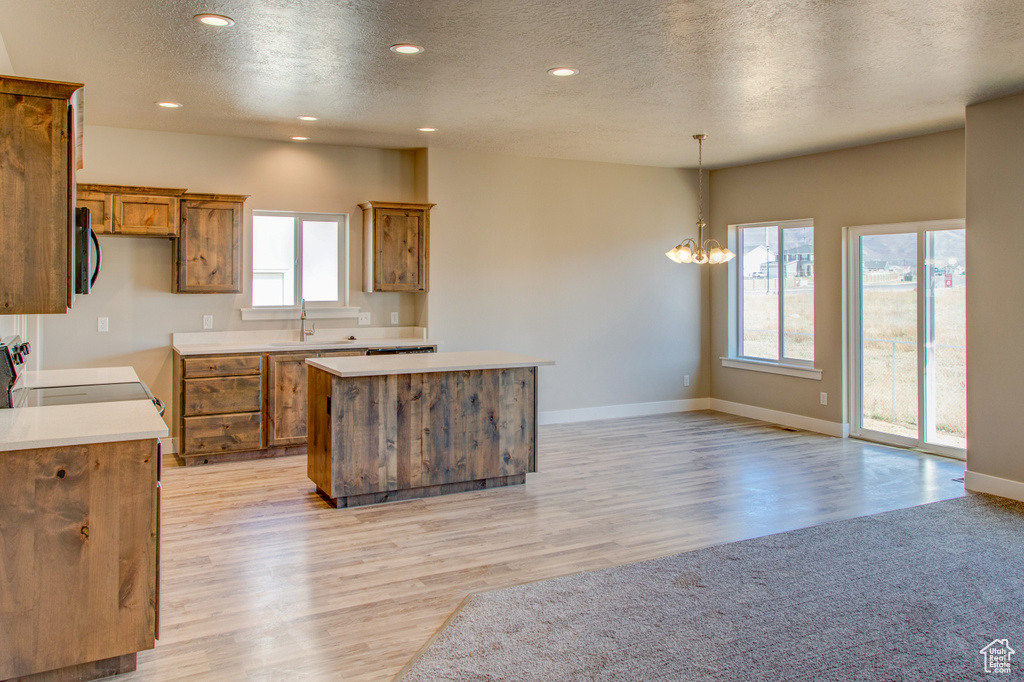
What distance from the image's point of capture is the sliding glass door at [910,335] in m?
5.80

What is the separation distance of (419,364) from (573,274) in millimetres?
3087

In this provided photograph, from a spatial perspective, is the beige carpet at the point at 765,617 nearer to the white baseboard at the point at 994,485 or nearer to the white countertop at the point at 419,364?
the white baseboard at the point at 994,485

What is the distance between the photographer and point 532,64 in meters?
4.11

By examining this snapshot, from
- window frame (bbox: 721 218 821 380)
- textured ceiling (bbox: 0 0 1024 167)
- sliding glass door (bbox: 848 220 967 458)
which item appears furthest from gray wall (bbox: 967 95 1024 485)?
window frame (bbox: 721 218 821 380)

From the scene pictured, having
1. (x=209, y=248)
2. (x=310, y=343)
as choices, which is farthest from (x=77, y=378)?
(x=310, y=343)

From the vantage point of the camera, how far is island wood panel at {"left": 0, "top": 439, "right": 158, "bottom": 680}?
2.39 m

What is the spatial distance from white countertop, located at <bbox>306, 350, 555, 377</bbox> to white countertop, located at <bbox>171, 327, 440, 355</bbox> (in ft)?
3.48

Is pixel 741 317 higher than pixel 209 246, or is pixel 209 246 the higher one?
pixel 209 246

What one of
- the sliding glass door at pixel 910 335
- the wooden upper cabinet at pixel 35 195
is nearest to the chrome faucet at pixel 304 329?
the wooden upper cabinet at pixel 35 195

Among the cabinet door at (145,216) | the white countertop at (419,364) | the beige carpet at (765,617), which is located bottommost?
the beige carpet at (765,617)

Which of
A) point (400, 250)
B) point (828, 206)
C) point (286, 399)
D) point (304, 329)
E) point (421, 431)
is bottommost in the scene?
point (421, 431)

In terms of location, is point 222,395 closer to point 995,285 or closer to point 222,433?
point 222,433

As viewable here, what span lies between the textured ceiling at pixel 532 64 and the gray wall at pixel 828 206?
1.11 feet

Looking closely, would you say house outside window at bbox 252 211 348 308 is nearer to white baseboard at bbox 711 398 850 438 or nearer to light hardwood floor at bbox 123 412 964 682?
light hardwood floor at bbox 123 412 964 682
